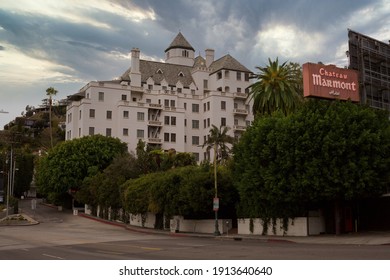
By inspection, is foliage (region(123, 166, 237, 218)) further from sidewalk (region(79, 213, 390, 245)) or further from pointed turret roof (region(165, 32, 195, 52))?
pointed turret roof (region(165, 32, 195, 52))

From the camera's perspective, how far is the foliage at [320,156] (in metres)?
33.5

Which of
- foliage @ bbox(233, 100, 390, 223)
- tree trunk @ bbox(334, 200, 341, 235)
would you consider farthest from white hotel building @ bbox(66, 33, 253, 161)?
tree trunk @ bbox(334, 200, 341, 235)

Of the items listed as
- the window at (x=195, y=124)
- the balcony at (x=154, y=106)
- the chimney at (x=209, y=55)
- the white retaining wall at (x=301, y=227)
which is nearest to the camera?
the white retaining wall at (x=301, y=227)

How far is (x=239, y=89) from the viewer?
103875 millimetres

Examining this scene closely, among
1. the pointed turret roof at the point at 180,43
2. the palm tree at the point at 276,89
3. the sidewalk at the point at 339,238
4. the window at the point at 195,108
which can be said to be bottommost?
the sidewalk at the point at 339,238

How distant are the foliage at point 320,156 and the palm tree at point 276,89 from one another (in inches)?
530

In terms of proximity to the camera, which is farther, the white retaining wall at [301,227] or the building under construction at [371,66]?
the building under construction at [371,66]

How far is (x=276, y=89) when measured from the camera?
52594mm

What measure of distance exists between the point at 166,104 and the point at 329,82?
198 ft

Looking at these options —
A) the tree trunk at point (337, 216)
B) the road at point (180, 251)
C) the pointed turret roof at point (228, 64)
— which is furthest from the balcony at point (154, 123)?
the road at point (180, 251)

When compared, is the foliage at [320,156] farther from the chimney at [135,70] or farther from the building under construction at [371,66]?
the chimney at [135,70]

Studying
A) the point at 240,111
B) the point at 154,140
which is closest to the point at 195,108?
the point at 240,111

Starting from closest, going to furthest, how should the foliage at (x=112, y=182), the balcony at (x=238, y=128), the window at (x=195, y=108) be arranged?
1. the foliage at (x=112, y=182)
2. the balcony at (x=238, y=128)
3. the window at (x=195, y=108)

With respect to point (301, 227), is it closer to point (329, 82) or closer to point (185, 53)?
point (329, 82)
